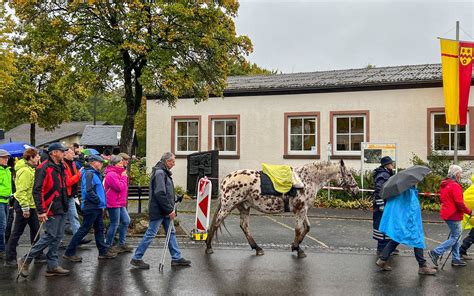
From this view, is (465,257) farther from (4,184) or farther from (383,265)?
(4,184)

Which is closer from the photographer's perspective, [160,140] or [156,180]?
[156,180]

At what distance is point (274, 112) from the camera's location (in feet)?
67.4

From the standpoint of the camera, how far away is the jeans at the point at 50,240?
25.2 feet

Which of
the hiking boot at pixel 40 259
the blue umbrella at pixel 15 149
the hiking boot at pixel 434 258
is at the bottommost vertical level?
the hiking boot at pixel 40 259

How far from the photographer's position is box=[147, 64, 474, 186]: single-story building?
1823 cm

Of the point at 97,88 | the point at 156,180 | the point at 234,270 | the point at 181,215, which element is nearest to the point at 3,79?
the point at 97,88

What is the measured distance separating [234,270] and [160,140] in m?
14.7

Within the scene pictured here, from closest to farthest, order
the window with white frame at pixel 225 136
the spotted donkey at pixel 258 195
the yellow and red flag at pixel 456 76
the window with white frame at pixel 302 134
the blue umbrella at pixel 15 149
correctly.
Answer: the spotted donkey at pixel 258 195, the blue umbrella at pixel 15 149, the yellow and red flag at pixel 456 76, the window with white frame at pixel 302 134, the window with white frame at pixel 225 136

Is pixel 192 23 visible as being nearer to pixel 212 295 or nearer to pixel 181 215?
pixel 181 215

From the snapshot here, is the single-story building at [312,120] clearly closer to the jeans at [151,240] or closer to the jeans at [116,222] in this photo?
the jeans at [116,222]

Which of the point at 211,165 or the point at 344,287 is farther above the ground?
the point at 211,165

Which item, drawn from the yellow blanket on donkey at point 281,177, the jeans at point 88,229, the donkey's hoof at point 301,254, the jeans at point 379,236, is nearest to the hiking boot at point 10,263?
the jeans at point 88,229

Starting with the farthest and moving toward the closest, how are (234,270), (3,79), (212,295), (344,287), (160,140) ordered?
Result: (160,140), (3,79), (234,270), (344,287), (212,295)

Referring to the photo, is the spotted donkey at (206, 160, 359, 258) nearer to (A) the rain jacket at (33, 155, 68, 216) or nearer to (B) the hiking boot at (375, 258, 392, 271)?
(B) the hiking boot at (375, 258, 392, 271)
